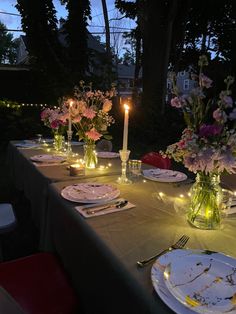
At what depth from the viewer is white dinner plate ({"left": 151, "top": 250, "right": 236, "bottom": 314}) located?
0.74 metres

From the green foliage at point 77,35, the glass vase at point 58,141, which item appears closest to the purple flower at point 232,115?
the glass vase at point 58,141

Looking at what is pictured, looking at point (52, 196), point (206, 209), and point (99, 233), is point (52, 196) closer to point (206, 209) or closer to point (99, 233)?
point (99, 233)

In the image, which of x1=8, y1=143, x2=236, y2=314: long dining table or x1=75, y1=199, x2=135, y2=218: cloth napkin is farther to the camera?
x1=75, y1=199, x2=135, y2=218: cloth napkin

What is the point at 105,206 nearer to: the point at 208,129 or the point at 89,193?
the point at 89,193

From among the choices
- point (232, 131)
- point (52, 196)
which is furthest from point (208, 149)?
point (52, 196)

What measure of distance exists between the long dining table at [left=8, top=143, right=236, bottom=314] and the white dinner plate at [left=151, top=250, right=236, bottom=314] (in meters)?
0.03

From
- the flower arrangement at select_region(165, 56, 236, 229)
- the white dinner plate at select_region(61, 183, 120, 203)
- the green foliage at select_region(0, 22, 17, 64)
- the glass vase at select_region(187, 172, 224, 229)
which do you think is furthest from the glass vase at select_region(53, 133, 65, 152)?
the green foliage at select_region(0, 22, 17, 64)

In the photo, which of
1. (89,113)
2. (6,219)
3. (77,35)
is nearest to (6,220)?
(6,219)

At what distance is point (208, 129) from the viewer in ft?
3.57

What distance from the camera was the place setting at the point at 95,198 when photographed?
54.0 inches

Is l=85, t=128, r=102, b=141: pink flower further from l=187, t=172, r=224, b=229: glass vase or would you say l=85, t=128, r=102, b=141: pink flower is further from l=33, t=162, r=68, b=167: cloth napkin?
l=187, t=172, r=224, b=229: glass vase

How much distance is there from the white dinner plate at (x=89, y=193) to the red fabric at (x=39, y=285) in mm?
340

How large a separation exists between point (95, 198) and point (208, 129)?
676mm

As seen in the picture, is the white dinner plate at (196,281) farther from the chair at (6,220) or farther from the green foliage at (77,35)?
the green foliage at (77,35)
